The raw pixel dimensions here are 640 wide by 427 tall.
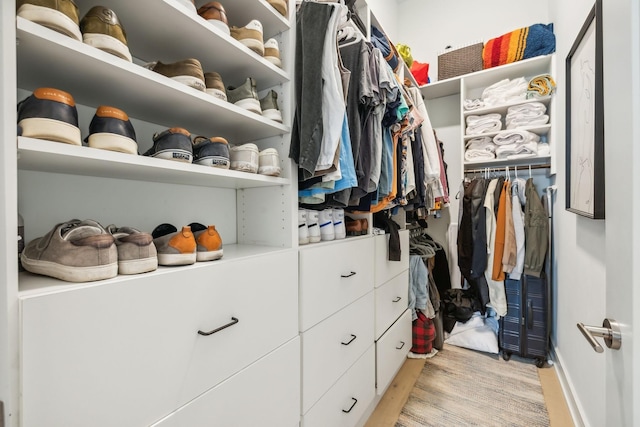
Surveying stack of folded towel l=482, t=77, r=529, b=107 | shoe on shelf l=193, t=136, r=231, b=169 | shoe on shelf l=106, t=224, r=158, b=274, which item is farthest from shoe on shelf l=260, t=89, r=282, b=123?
stack of folded towel l=482, t=77, r=529, b=107

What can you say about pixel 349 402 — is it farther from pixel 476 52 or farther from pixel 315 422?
pixel 476 52

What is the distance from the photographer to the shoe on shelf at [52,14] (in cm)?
48

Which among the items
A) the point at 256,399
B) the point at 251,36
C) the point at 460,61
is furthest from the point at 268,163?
the point at 460,61

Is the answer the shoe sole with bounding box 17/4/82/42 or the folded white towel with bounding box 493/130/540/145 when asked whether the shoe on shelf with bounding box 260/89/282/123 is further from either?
the folded white towel with bounding box 493/130/540/145

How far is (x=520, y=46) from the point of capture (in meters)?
2.09

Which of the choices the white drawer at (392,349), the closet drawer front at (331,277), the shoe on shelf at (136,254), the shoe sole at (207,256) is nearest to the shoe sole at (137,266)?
the shoe on shelf at (136,254)

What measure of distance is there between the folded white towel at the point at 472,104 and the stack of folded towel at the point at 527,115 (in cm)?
21

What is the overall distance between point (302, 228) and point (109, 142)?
651mm

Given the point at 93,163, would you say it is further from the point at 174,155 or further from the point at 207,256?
the point at 207,256

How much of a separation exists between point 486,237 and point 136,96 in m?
2.23

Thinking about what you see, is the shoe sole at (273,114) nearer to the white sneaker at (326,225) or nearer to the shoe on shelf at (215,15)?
Result: the shoe on shelf at (215,15)

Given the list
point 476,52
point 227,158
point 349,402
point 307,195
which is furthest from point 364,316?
point 476,52

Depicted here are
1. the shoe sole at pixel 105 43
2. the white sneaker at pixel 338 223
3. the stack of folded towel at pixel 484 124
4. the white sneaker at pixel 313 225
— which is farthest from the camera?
the stack of folded towel at pixel 484 124

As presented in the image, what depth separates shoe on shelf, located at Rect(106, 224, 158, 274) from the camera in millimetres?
576
